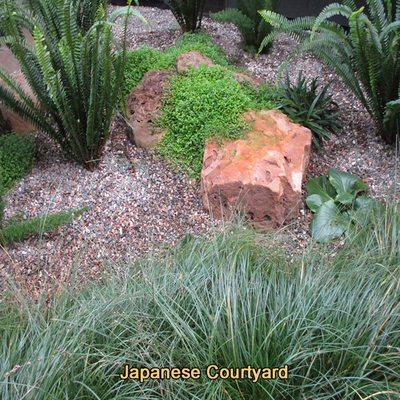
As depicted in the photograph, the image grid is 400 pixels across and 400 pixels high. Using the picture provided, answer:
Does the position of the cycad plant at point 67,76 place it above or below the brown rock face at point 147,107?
above

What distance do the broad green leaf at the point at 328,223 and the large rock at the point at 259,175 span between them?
14cm

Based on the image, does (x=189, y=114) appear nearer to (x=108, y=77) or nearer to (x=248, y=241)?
(x=108, y=77)

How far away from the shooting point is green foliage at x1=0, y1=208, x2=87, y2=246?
2.70 m

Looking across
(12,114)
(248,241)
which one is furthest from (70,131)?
(248,241)

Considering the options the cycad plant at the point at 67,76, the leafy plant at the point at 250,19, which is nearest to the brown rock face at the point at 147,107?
the cycad plant at the point at 67,76

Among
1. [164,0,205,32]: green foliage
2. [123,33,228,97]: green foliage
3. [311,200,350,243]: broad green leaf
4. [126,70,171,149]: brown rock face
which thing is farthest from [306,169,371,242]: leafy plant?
[164,0,205,32]: green foliage

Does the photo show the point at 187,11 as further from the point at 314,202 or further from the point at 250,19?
the point at 314,202

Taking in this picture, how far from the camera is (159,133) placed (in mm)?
3297

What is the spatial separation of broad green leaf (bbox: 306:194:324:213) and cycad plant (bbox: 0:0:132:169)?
1200 mm

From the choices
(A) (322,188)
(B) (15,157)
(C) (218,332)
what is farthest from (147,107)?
(C) (218,332)

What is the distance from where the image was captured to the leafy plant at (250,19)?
4027mm

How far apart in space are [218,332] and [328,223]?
46.3 inches

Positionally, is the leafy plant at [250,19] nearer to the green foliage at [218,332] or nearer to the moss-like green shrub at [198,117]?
the moss-like green shrub at [198,117]

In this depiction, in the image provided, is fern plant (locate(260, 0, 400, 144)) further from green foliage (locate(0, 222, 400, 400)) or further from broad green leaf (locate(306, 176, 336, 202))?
green foliage (locate(0, 222, 400, 400))
